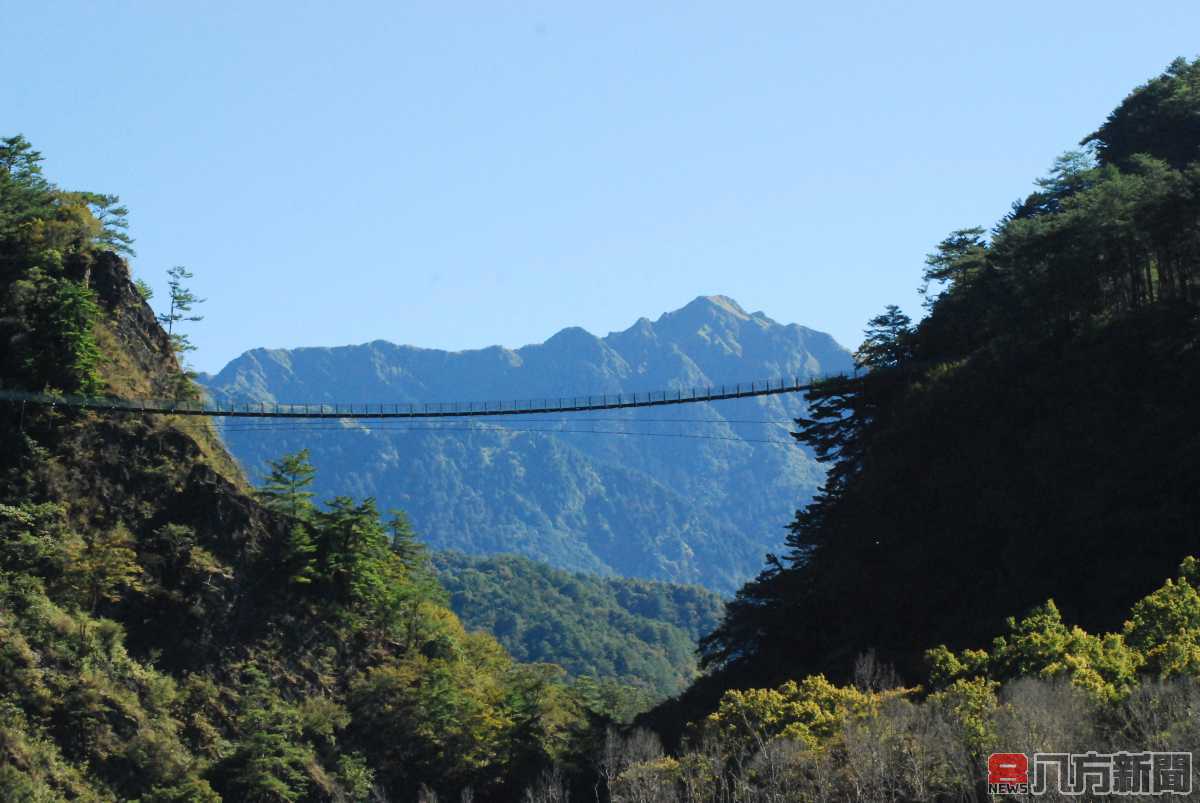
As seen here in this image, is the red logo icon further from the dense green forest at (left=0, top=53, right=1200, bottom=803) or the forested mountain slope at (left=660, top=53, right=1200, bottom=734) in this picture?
the forested mountain slope at (left=660, top=53, right=1200, bottom=734)

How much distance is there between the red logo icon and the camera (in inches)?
1374

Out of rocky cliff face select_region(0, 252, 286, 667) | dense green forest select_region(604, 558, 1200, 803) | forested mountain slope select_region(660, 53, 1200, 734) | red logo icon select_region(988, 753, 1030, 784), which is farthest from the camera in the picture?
rocky cliff face select_region(0, 252, 286, 667)

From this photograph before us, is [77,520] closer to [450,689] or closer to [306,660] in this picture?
[306,660]

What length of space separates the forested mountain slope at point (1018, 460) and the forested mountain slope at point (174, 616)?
13969 mm

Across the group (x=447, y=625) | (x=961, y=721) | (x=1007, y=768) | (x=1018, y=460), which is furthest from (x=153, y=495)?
(x=1007, y=768)

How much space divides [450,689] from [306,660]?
8.34 m

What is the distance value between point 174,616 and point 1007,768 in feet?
162

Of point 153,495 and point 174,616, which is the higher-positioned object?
point 153,495

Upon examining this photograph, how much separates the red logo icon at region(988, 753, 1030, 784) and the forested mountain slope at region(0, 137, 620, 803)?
1471 inches

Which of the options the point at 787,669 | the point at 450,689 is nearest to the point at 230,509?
the point at 450,689

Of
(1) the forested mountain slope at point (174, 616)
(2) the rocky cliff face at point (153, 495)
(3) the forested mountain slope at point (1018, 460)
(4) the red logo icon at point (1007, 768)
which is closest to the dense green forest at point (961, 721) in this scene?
(4) the red logo icon at point (1007, 768)

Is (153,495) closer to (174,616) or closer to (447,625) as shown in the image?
(174,616)

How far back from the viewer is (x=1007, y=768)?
35.3 m

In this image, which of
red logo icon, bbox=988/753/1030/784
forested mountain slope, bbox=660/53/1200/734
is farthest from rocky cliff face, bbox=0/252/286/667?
red logo icon, bbox=988/753/1030/784
